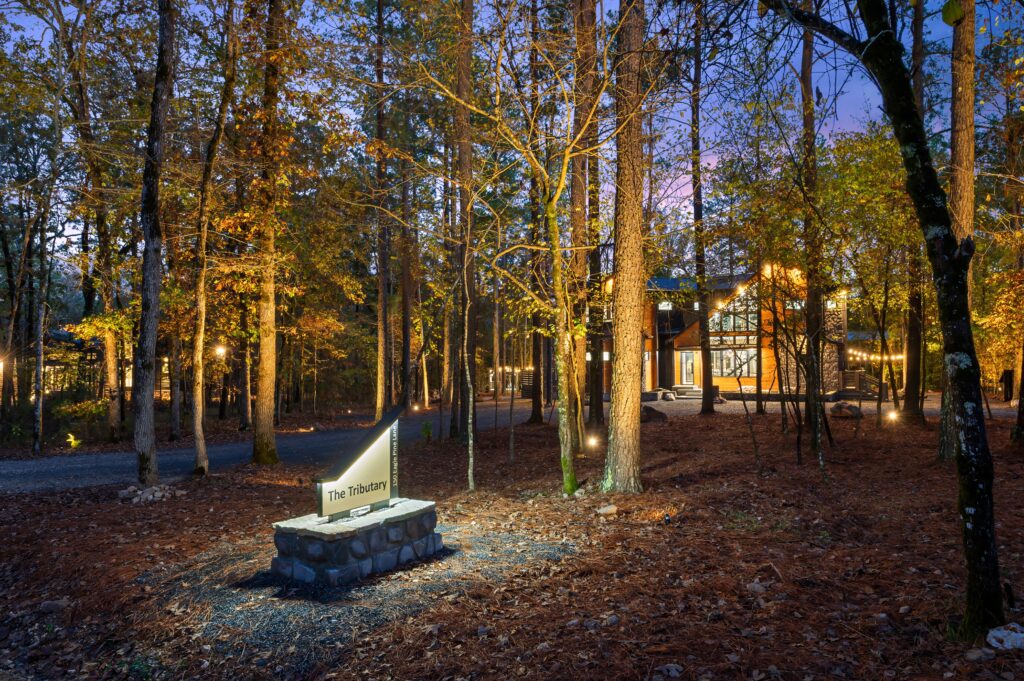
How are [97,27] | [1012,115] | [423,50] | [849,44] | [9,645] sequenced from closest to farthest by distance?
[849,44]
[9,645]
[423,50]
[1012,115]
[97,27]

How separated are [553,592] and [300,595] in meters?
2.20

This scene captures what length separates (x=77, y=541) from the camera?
24.0 ft

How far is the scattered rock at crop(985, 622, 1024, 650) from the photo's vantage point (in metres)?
3.52

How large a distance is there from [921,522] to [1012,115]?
23.3 feet

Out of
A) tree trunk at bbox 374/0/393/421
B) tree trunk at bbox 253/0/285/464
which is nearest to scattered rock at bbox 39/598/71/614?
tree trunk at bbox 253/0/285/464

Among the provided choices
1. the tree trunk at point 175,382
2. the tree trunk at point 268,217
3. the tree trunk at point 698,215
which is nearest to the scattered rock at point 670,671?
the tree trunk at point 698,215

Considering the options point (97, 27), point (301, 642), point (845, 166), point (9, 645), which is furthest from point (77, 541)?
point (845, 166)

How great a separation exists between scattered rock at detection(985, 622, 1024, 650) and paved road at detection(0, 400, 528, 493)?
12220 millimetres

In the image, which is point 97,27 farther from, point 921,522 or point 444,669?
point 921,522

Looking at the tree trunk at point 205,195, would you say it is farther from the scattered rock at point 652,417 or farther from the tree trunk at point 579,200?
the scattered rock at point 652,417

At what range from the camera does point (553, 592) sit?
17.2 feet

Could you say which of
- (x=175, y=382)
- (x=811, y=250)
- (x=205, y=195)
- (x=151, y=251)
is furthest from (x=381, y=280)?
(x=811, y=250)

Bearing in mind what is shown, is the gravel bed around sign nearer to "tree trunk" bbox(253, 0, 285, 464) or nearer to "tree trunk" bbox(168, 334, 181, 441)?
"tree trunk" bbox(253, 0, 285, 464)

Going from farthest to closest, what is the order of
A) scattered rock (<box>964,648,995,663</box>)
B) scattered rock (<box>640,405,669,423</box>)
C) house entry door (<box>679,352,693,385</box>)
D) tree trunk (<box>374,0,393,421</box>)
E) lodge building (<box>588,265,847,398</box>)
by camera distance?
house entry door (<box>679,352,693,385</box>), lodge building (<box>588,265,847,398</box>), scattered rock (<box>640,405,669,423</box>), tree trunk (<box>374,0,393,421</box>), scattered rock (<box>964,648,995,663</box>)
